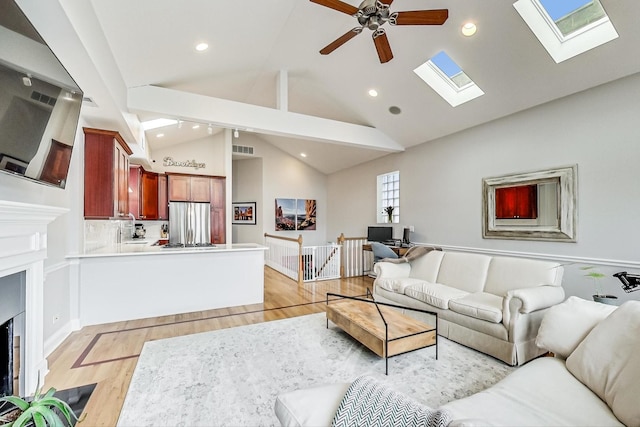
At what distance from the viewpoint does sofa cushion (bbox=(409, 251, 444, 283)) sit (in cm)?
410

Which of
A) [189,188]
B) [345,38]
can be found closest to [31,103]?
[345,38]

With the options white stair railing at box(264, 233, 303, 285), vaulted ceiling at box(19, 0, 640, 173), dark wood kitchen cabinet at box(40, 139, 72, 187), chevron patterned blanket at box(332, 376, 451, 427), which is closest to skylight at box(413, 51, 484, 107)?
vaulted ceiling at box(19, 0, 640, 173)

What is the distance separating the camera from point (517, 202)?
433 centimetres

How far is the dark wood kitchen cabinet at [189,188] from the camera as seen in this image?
22.4ft

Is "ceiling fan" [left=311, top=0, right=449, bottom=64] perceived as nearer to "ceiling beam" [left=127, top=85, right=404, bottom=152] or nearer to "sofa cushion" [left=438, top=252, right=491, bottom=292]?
"ceiling beam" [left=127, top=85, right=404, bottom=152]

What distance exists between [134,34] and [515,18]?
407cm

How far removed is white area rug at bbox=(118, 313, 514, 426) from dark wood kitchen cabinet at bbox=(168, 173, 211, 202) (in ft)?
14.4

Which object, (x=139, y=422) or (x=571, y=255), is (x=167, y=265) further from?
(x=571, y=255)

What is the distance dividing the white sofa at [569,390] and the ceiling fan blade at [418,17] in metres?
2.64

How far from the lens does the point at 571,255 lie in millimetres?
3719

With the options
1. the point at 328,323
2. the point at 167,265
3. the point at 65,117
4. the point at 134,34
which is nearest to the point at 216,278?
the point at 167,265

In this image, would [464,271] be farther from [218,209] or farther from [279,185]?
[279,185]

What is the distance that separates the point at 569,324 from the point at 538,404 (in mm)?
755

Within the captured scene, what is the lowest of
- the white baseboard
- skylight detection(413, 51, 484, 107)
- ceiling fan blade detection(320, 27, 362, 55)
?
the white baseboard
